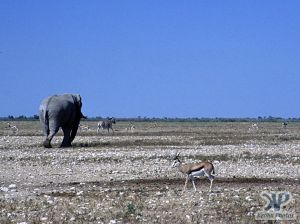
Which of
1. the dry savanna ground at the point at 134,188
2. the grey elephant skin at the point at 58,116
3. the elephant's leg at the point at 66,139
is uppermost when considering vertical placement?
the grey elephant skin at the point at 58,116

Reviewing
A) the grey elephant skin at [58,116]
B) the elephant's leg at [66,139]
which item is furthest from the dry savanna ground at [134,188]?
the grey elephant skin at [58,116]

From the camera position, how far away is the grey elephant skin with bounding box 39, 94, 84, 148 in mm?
42000

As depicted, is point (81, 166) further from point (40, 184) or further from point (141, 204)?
point (141, 204)

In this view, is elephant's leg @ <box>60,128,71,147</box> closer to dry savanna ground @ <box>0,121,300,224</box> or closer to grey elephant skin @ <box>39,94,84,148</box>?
grey elephant skin @ <box>39,94,84,148</box>

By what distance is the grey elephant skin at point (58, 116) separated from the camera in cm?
4200

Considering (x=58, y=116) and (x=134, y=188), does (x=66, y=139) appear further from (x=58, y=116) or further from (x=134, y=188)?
(x=134, y=188)

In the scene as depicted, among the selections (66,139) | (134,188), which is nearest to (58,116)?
(66,139)

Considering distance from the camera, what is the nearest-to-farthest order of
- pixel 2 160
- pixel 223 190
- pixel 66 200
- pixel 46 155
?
pixel 66 200
pixel 223 190
pixel 2 160
pixel 46 155

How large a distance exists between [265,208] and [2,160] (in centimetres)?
1741

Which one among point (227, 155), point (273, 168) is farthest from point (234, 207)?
point (227, 155)

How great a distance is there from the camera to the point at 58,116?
42.2m

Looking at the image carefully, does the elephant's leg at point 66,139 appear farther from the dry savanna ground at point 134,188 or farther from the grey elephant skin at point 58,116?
the dry savanna ground at point 134,188

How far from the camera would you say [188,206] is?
15672mm

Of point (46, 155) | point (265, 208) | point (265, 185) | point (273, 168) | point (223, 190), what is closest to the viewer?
point (265, 208)
